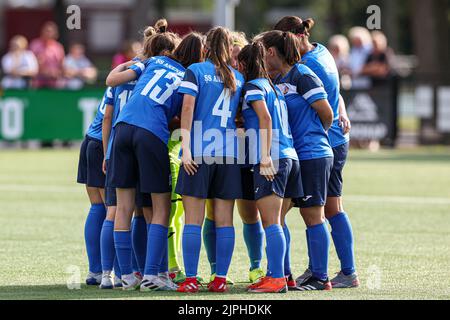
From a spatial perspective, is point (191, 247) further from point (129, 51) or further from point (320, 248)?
point (129, 51)

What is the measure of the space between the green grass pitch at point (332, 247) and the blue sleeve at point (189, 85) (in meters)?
1.54

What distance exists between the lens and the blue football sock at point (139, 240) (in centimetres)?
912

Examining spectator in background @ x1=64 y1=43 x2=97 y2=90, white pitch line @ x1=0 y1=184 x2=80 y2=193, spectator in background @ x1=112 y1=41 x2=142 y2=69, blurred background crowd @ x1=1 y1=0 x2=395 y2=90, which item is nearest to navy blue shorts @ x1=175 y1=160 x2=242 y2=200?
spectator in background @ x1=112 y1=41 x2=142 y2=69

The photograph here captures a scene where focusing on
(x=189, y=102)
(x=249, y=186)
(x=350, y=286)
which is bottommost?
(x=350, y=286)

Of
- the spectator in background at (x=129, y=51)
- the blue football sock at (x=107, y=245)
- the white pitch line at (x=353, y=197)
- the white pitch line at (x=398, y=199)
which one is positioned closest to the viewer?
the blue football sock at (x=107, y=245)

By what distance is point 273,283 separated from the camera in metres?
8.53

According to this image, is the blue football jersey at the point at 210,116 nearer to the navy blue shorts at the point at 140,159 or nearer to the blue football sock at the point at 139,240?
the navy blue shorts at the point at 140,159

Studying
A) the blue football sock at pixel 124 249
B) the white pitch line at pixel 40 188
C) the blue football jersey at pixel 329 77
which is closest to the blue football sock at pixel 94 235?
the blue football sock at pixel 124 249

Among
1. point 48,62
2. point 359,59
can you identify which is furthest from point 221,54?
point 48,62

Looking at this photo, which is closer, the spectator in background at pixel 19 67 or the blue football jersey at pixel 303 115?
the blue football jersey at pixel 303 115
